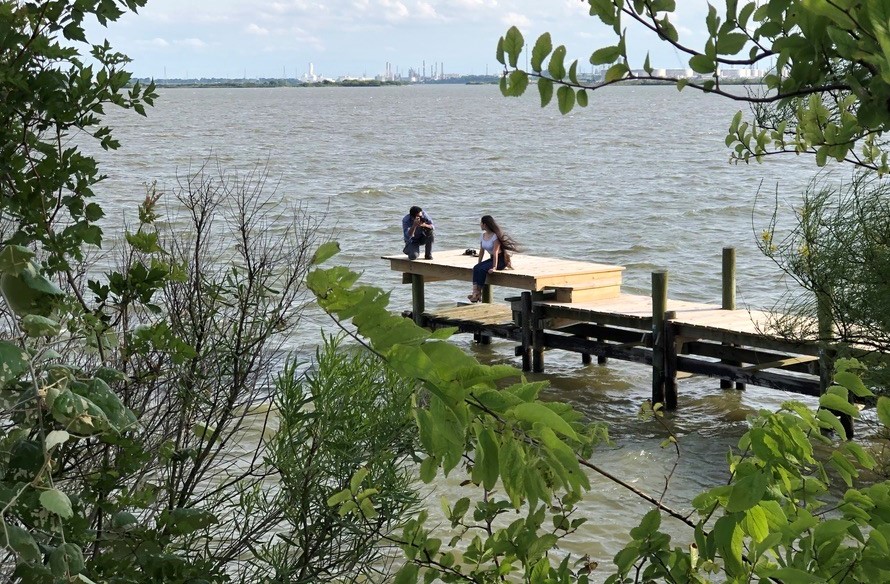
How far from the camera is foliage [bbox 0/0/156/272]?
2668 millimetres

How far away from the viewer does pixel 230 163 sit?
1781 inches

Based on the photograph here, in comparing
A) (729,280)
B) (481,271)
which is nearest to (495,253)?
(481,271)

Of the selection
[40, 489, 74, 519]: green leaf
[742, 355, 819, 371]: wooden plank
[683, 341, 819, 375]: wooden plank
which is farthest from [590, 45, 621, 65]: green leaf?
[683, 341, 819, 375]: wooden plank

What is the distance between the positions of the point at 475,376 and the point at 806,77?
2.26 feet

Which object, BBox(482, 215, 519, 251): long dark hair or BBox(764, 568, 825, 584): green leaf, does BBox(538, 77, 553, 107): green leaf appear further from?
BBox(482, 215, 519, 251): long dark hair

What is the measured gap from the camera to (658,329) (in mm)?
13227

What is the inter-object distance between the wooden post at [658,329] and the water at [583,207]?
49 centimetres

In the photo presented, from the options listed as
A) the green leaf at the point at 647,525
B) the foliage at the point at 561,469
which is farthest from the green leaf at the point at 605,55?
the green leaf at the point at 647,525

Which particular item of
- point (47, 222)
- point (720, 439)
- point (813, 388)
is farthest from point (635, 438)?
point (47, 222)

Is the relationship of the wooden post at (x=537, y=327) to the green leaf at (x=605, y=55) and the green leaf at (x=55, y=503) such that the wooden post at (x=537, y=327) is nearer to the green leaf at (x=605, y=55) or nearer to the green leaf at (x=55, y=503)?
the green leaf at (x=605, y=55)

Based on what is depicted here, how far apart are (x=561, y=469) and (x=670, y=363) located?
12.2 m

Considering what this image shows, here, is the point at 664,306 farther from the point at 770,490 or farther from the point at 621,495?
the point at 770,490

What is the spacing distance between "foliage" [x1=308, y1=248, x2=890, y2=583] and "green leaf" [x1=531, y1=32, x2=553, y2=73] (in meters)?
0.49

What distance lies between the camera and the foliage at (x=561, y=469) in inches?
53.0
